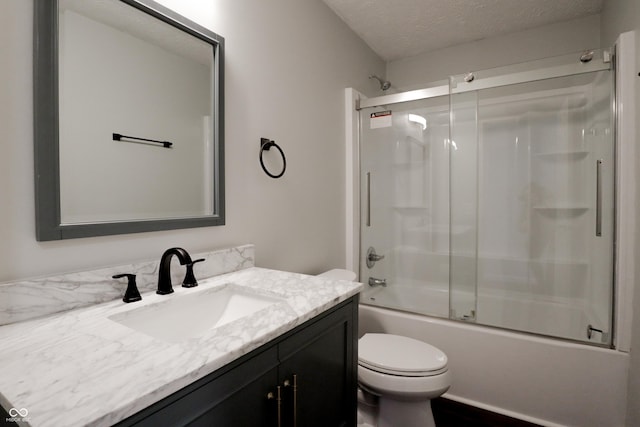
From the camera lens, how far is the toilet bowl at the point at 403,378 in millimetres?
1388

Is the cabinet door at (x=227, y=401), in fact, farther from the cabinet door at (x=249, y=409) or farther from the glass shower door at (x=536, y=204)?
the glass shower door at (x=536, y=204)

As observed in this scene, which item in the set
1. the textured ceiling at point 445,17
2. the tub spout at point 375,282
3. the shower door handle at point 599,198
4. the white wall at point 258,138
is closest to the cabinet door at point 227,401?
the white wall at point 258,138

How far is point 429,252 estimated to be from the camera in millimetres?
2439

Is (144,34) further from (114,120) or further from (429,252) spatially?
(429,252)

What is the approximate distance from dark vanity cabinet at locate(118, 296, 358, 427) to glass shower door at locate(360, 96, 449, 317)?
1253mm

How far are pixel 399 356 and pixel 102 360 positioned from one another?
1279mm

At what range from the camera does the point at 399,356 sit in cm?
152

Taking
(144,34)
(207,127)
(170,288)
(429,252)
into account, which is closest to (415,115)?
(429,252)

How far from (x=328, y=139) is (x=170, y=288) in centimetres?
142

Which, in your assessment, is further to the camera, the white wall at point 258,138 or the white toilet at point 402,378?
the white toilet at point 402,378

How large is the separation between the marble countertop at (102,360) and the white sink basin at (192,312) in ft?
0.15

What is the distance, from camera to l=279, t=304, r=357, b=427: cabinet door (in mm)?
839

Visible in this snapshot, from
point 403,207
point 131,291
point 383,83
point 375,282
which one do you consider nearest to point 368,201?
point 403,207

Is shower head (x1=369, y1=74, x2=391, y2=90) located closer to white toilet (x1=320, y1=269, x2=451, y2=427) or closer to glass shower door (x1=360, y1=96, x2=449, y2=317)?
glass shower door (x1=360, y1=96, x2=449, y2=317)
